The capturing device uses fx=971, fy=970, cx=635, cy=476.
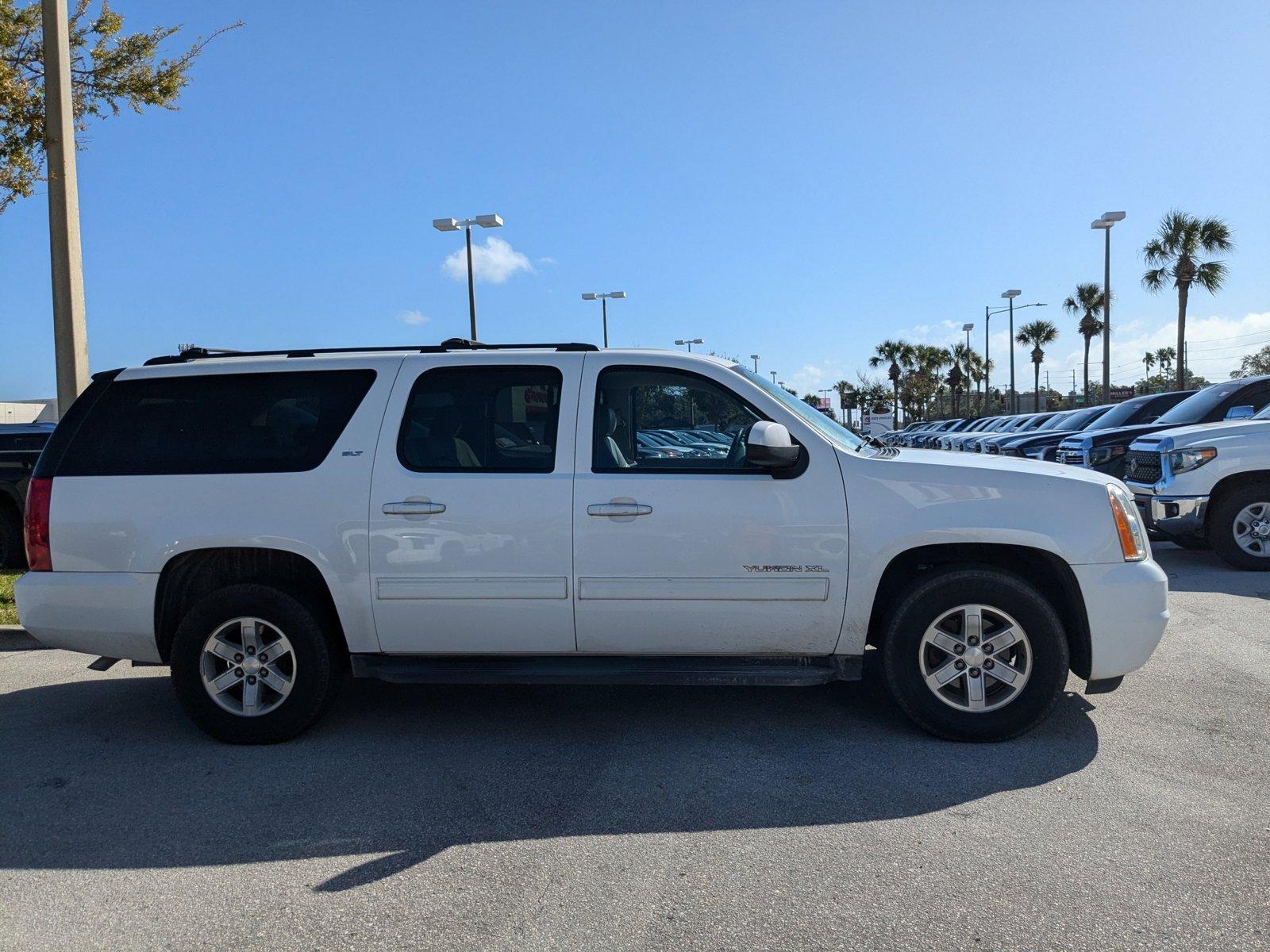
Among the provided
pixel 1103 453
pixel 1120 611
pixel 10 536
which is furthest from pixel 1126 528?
pixel 10 536

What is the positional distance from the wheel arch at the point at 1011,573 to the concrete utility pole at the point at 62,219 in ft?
22.4

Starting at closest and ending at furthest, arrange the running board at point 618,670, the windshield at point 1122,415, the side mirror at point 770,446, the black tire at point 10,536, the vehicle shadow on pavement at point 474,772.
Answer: the vehicle shadow on pavement at point 474,772, the side mirror at point 770,446, the running board at point 618,670, the black tire at point 10,536, the windshield at point 1122,415

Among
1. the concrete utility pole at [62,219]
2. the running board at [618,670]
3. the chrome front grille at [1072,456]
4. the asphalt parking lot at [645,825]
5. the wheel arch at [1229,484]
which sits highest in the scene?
the concrete utility pole at [62,219]

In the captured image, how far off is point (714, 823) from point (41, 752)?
336cm

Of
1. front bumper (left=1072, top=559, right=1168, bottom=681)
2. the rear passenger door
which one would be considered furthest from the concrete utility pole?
front bumper (left=1072, top=559, right=1168, bottom=681)

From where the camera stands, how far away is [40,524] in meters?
4.77

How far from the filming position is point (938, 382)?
72.9 metres

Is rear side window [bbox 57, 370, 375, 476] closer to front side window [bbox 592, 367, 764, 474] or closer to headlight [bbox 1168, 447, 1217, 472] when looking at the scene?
front side window [bbox 592, 367, 764, 474]

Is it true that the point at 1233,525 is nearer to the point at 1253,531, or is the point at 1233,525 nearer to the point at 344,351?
the point at 1253,531

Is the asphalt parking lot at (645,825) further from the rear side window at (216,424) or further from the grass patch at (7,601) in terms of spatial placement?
the grass patch at (7,601)

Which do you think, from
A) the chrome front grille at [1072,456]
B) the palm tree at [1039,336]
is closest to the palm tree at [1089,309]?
the palm tree at [1039,336]

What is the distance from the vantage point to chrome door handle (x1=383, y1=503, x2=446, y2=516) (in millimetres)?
4543

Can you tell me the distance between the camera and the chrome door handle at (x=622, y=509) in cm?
445

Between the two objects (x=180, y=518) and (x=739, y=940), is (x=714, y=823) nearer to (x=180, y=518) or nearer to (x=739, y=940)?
(x=739, y=940)
